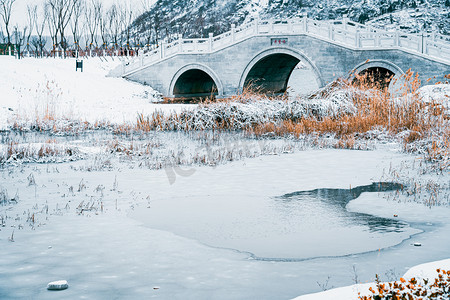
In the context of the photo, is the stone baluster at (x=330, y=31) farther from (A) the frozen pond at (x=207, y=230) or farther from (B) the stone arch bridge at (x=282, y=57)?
(A) the frozen pond at (x=207, y=230)

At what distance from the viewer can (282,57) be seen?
26469mm

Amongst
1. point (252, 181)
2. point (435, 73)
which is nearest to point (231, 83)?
point (435, 73)

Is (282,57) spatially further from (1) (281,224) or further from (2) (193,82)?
(1) (281,224)

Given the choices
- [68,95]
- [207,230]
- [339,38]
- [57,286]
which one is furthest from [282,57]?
[57,286]

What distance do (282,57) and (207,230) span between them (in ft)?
73.7

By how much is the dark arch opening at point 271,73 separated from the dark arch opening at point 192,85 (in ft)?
8.46

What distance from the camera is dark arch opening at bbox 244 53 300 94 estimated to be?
26.1 metres

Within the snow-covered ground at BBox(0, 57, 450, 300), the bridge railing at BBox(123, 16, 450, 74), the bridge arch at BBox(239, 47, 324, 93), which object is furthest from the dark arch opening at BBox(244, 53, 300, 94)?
the snow-covered ground at BBox(0, 57, 450, 300)

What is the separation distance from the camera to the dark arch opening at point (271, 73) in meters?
26.1

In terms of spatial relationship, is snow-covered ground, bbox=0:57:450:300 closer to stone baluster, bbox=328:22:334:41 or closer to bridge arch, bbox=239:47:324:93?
stone baluster, bbox=328:22:334:41

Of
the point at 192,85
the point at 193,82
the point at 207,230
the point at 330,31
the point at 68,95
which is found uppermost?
the point at 330,31

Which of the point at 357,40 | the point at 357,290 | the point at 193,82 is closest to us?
the point at 357,290

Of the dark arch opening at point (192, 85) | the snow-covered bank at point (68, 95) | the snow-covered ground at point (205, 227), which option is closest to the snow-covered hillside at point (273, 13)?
the dark arch opening at point (192, 85)

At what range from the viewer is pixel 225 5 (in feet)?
309
